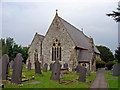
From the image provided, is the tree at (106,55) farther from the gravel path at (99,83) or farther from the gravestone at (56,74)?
the gravestone at (56,74)

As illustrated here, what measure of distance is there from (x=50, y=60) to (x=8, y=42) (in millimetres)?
16932

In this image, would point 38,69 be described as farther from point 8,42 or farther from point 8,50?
point 8,42

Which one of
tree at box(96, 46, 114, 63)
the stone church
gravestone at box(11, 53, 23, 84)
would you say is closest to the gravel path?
gravestone at box(11, 53, 23, 84)

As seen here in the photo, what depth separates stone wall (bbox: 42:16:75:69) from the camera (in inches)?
1047

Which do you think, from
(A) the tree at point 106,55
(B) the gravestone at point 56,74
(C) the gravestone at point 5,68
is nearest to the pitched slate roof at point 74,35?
(B) the gravestone at point 56,74

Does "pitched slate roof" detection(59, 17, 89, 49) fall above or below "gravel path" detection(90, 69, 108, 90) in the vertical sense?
above

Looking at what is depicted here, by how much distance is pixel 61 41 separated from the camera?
27.6 m

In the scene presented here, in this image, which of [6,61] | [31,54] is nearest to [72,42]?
[31,54]

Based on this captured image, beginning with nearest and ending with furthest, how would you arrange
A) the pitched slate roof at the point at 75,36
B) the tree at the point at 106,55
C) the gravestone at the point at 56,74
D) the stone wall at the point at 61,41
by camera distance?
1. the gravestone at the point at 56,74
2. the stone wall at the point at 61,41
3. the pitched slate roof at the point at 75,36
4. the tree at the point at 106,55

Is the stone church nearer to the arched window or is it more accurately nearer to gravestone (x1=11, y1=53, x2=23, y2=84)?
the arched window

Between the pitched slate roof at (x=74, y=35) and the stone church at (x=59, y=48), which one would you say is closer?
the stone church at (x=59, y=48)

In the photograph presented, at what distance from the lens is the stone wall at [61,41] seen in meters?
26.6

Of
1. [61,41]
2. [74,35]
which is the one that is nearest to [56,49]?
[61,41]

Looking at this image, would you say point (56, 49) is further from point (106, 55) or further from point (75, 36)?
point (106, 55)
